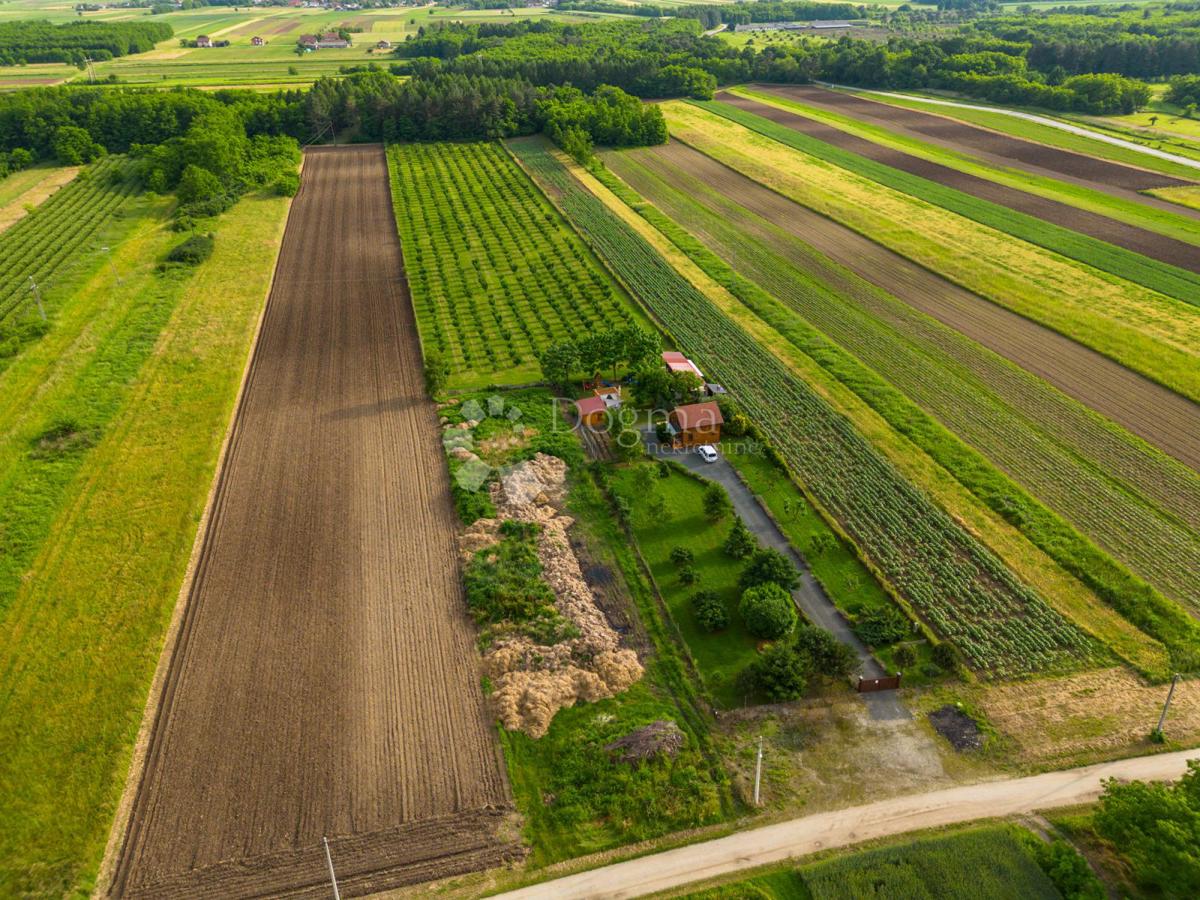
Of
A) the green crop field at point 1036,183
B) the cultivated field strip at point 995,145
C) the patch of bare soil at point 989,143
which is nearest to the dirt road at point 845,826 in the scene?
the green crop field at point 1036,183

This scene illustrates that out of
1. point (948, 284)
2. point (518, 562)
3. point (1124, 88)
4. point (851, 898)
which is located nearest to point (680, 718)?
point (851, 898)

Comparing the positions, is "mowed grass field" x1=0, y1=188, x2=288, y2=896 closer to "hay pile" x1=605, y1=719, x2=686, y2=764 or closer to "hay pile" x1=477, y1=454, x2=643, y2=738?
"hay pile" x1=477, y1=454, x2=643, y2=738

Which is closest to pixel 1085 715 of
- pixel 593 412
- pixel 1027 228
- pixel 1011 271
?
pixel 593 412

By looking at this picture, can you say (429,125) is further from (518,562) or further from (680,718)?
(680,718)

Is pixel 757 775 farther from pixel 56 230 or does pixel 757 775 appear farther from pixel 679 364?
pixel 56 230

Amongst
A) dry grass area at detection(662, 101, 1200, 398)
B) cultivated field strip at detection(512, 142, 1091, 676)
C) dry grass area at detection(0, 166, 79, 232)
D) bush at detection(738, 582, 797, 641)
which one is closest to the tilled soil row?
dry grass area at detection(662, 101, 1200, 398)
